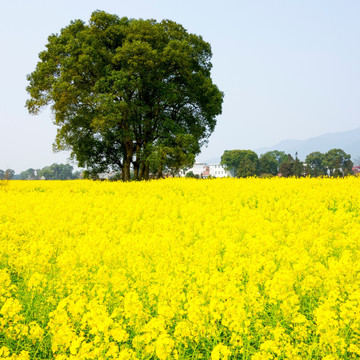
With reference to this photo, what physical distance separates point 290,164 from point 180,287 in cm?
9749

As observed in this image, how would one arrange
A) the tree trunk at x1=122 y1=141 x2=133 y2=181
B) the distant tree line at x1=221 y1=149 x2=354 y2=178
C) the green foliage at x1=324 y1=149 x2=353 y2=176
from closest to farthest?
the tree trunk at x1=122 y1=141 x2=133 y2=181, the distant tree line at x1=221 y1=149 x2=354 y2=178, the green foliage at x1=324 y1=149 x2=353 y2=176

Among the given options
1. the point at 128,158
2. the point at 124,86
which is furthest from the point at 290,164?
the point at 124,86

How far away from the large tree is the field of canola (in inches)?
665

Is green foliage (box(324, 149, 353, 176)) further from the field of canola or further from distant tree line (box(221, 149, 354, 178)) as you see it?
the field of canola

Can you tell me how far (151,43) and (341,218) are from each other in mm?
23318

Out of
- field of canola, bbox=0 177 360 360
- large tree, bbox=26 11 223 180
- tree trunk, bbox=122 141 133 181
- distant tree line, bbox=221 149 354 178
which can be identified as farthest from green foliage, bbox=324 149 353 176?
field of canola, bbox=0 177 360 360

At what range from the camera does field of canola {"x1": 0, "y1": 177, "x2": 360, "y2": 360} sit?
295 cm

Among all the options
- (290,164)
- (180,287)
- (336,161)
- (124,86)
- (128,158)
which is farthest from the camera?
(336,161)

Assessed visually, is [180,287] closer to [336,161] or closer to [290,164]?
[290,164]

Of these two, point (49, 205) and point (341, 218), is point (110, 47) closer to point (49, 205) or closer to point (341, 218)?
point (49, 205)

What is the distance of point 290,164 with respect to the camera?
96375 mm

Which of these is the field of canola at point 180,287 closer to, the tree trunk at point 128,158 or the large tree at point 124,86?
the large tree at point 124,86

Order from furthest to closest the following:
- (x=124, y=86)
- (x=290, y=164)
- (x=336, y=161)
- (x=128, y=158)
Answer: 1. (x=336, y=161)
2. (x=290, y=164)
3. (x=128, y=158)
4. (x=124, y=86)

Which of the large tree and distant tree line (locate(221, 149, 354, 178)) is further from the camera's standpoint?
distant tree line (locate(221, 149, 354, 178))
